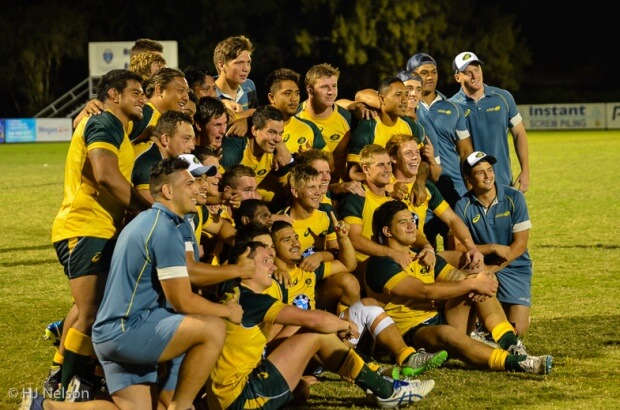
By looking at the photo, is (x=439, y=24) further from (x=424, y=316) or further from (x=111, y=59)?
(x=424, y=316)

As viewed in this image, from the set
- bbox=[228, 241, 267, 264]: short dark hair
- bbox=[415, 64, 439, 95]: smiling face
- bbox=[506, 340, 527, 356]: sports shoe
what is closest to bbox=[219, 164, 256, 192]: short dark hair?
bbox=[228, 241, 267, 264]: short dark hair

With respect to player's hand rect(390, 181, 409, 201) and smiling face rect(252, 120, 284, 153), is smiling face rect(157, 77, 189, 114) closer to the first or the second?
smiling face rect(252, 120, 284, 153)

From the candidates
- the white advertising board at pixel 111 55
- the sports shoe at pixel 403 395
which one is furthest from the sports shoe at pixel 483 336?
the white advertising board at pixel 111 55

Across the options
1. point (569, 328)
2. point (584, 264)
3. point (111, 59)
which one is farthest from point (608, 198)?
point (111, 59)

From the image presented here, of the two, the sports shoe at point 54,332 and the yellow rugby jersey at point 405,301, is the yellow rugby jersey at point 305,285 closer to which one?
the yellow rugby jersey at point 405,301

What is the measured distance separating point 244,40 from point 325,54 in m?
48.2

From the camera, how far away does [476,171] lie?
8.27 meters

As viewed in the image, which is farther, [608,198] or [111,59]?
[111,59]

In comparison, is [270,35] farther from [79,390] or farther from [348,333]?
[348,333]

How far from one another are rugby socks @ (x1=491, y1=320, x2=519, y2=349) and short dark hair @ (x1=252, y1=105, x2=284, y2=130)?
220cm

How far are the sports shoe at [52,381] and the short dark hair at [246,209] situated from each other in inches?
60.1

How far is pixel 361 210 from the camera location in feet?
25.7

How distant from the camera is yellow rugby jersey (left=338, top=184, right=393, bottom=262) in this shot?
7.76 meters

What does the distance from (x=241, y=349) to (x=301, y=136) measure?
111 inches
